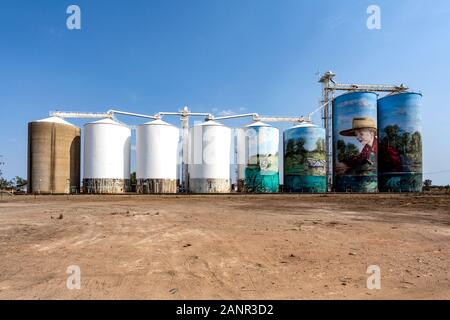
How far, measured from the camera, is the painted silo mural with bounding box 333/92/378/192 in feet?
159

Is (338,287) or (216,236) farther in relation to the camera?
(216,236)

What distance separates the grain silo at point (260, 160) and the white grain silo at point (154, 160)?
13.5 meters

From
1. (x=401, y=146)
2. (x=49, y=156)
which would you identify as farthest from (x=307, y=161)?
(x=49, y=156)


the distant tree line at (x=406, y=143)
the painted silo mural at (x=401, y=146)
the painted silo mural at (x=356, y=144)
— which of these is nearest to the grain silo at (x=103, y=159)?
the painted silo mural at (x=356, y=144)

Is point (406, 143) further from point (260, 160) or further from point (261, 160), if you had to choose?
point (260, 160)

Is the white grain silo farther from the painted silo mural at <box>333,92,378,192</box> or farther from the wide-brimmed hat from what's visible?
the wide-brimmed hat

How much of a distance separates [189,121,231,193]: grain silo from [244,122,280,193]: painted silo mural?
13.0ft

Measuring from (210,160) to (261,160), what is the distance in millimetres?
9196

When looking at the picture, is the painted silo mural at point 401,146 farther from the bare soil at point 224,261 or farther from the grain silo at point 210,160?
the bare soil at point 224,261


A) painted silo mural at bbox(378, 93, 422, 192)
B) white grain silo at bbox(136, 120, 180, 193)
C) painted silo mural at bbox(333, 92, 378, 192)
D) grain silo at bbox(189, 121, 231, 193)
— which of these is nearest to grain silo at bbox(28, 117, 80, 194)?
white grain silo at bbox(136, 120, 180, 193)
